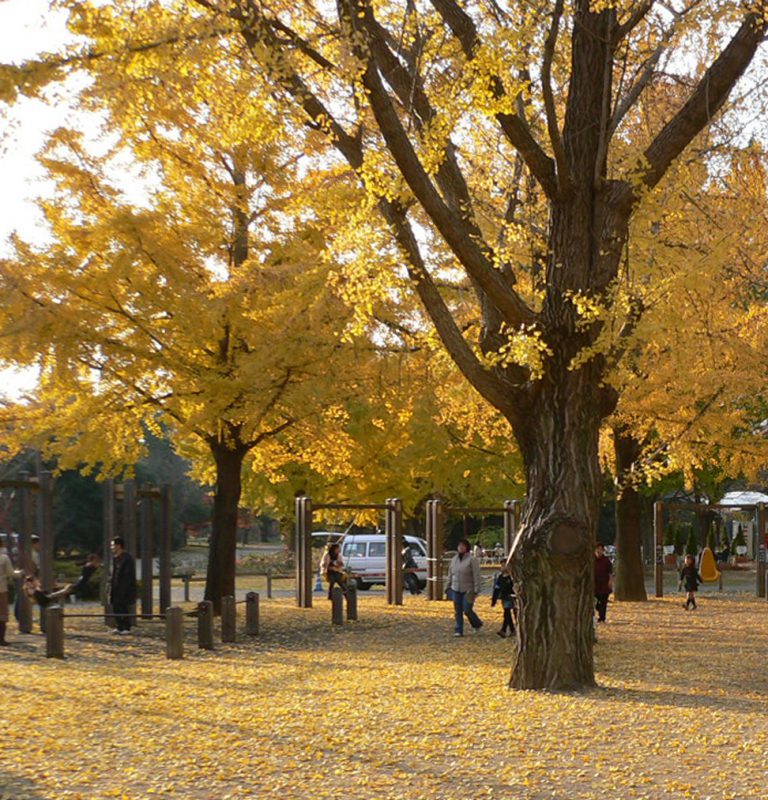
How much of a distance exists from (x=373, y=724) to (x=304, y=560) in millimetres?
16392

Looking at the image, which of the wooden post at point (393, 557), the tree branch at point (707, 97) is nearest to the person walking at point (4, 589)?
the tree branch at point (707, 97)

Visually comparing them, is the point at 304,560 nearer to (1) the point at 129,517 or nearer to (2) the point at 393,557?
(2) the point at 393,557

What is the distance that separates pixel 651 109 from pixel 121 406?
398 inches

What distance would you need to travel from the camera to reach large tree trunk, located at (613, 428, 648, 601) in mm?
26859

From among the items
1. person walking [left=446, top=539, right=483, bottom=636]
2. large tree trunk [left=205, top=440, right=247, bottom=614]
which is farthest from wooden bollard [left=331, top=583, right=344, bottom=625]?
person walking [left=446, top=539, right=483, bottom=636]

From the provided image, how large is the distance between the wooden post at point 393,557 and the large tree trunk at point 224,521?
5.76m

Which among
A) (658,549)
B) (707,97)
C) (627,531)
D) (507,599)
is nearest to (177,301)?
(507,599)

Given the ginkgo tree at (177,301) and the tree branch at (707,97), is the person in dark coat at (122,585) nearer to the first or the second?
the ginkgo tree at (177,301)

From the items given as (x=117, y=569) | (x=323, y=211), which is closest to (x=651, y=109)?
(x=323, y=211)

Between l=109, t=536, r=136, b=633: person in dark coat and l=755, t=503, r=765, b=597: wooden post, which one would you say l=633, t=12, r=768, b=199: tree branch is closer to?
l=109, t=536, r=136, b=633: person in dark coat

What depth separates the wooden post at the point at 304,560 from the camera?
2631 cm

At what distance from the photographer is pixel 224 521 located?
2255 cm

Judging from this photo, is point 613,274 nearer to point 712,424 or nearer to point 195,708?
point 195,708

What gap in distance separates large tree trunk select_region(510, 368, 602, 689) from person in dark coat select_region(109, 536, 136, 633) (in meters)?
8.78
